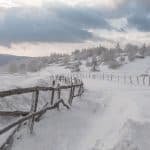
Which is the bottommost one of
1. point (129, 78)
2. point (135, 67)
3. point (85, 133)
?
point (135, 67)

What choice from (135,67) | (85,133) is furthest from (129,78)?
(85,133)

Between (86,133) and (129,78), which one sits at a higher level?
(86,133)

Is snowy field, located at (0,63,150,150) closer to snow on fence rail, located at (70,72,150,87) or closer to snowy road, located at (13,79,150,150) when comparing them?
snowy road, located at (13,79,150,150)

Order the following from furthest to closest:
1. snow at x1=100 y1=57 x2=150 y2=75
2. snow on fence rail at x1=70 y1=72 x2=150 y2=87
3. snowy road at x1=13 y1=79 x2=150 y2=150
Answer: snow at x1=100 y1=57 x2=150 y2=75, snow on fence rail at x1=70 y1=72 x2=150 y2=87, snowy road at x1=13 y1=79 x2=150 y2=150

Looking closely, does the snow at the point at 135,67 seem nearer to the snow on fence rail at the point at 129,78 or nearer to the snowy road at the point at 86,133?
the snow on fence rail at the point at 129,78

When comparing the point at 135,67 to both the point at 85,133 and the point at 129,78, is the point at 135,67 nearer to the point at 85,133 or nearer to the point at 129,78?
the point at 129,78

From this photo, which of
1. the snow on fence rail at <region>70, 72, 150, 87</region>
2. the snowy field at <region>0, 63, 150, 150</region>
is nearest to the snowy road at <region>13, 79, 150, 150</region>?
the snowy field at <region>0, 63, 150, 150</region>

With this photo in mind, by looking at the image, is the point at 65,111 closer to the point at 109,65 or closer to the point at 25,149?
the point at 25,149

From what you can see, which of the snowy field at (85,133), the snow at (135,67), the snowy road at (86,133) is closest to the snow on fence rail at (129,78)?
the snow at (135,67)

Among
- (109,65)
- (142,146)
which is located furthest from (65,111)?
(109,65)

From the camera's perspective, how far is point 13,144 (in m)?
11.9

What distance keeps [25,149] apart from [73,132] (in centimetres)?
293

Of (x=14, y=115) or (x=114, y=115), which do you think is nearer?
(x=14, y=115)

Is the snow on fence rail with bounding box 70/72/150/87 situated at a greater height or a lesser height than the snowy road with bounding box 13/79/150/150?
lesser
